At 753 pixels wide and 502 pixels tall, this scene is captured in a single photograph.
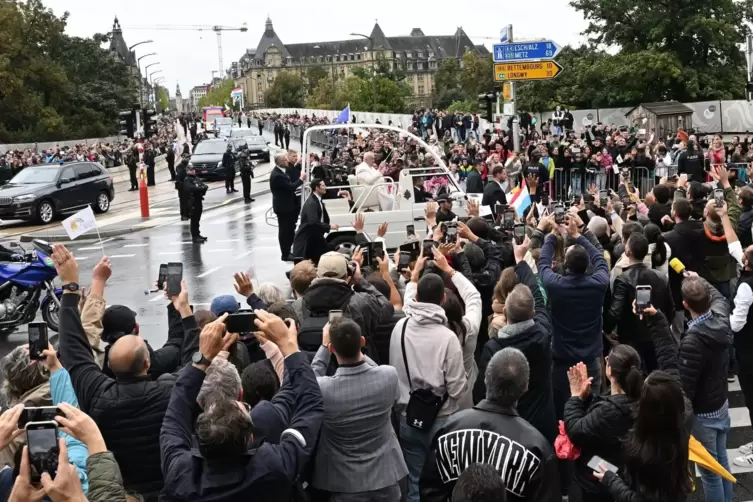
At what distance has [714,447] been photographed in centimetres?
609

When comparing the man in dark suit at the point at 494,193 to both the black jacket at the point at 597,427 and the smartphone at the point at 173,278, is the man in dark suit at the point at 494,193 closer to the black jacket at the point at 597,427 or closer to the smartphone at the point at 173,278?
the smartphone at the point at 173,278

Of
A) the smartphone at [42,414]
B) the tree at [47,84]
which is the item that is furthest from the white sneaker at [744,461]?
the tree at [47,84]

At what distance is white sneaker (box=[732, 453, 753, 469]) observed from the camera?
7.04 m

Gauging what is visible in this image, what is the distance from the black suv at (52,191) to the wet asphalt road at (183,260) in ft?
11.6

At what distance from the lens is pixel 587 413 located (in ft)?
15.5

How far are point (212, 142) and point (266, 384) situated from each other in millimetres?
34128

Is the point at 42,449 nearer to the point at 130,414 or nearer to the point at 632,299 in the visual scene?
the point at 130,414

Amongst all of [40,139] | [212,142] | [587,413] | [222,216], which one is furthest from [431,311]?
[40,139]

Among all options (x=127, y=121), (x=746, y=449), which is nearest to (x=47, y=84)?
(x=127, y=121)

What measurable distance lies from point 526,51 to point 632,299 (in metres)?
16.4

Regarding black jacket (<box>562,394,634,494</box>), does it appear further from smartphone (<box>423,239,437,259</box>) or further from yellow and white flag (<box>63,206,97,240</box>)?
yellow and white flag (<box>63,206,97,240</box>)

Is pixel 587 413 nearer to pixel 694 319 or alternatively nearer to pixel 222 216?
pixel 694 319

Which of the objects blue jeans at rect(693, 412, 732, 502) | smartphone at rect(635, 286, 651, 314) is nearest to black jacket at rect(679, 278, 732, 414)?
blue jeans at rect(693, 412, 732, 502)

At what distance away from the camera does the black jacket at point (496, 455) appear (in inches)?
159
